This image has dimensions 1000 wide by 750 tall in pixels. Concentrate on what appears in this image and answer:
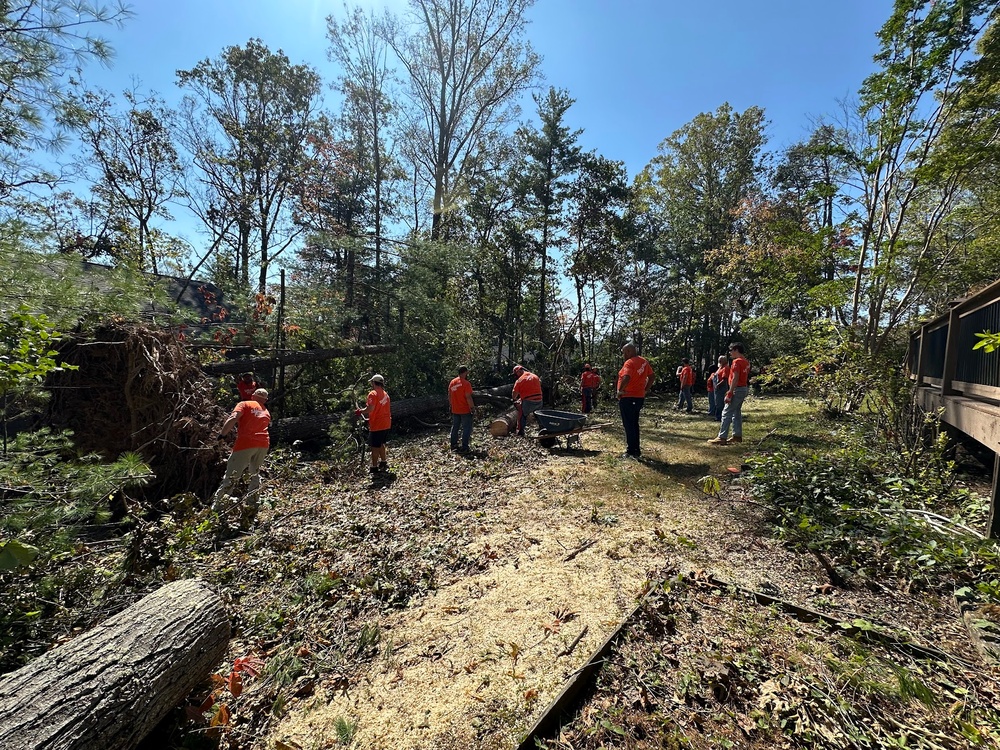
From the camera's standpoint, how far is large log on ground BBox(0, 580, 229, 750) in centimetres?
203

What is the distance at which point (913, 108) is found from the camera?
882 cm

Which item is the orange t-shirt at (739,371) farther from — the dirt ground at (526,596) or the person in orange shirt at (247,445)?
the person in orange shirt at (247,445)

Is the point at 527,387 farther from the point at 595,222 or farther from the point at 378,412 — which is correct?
the point at 595,222

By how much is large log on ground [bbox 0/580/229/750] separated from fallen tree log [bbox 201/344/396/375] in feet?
22.1

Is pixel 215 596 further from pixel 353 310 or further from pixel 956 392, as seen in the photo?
pixel 353 310

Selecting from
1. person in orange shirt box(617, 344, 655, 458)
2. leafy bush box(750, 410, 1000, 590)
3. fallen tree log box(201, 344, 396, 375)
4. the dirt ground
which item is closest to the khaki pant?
the dirt ground

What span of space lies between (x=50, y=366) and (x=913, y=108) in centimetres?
1394

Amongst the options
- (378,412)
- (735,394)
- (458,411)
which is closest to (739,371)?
(735,394)

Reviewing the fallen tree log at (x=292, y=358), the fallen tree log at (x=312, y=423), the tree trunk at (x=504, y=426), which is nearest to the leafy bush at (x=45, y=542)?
the fallen tree log at (x=292, y=358)

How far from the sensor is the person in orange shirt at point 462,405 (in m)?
8.93

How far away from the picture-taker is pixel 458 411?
29.8 feet

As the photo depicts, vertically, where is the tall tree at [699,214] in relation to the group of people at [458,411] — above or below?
above

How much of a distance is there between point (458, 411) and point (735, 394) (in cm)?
542

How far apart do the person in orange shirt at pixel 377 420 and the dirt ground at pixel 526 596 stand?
0.77 meters
